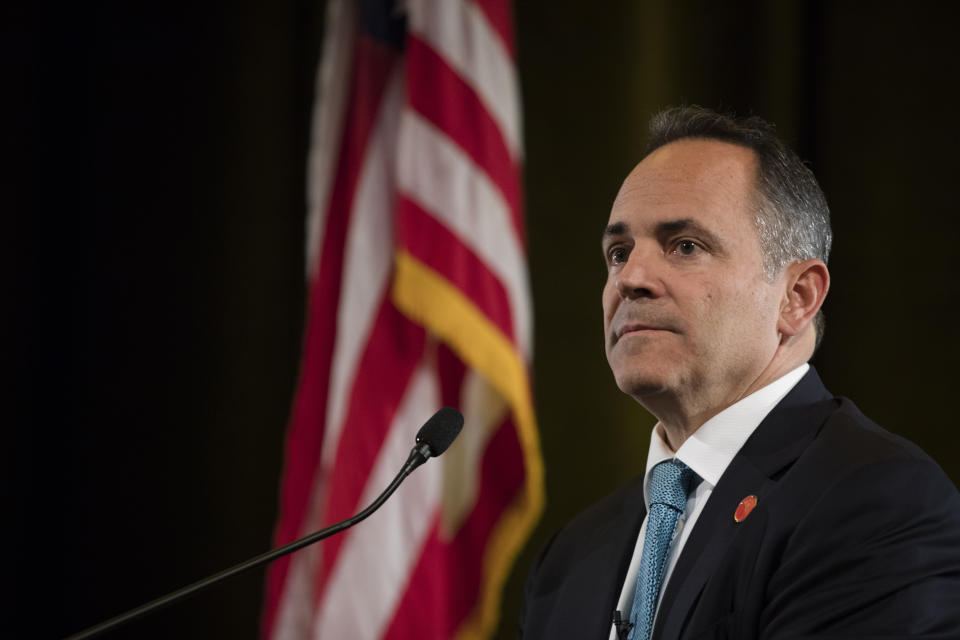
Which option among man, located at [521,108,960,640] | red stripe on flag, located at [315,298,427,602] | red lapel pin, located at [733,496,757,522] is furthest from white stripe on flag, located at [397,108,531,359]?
red lapel pin, located at [733,496,757,522]

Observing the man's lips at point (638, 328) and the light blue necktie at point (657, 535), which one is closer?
the light blue necktie at point (657, 535)

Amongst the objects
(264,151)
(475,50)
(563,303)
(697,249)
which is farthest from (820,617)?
(264,151)

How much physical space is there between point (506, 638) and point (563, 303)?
111 cm

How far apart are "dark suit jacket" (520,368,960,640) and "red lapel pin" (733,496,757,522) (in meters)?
0.01

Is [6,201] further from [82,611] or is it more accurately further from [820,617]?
[820,617]

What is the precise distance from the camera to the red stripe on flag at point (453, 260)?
293 centimetres

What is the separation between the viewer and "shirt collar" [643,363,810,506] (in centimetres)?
170

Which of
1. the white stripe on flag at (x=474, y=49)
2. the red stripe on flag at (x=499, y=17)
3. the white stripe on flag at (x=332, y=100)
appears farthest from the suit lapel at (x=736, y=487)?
the white stripe on flag at (x=332, y=100)

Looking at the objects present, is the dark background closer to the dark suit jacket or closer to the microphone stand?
the dark suit jacket

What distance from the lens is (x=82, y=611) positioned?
3.61 m

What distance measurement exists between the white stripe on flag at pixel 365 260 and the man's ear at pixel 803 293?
139cm

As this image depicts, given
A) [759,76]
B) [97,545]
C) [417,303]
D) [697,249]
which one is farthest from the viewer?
[97,545]

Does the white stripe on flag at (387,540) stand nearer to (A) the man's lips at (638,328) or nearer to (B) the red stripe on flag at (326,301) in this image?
(B) the red stripe on flag at (326,301)

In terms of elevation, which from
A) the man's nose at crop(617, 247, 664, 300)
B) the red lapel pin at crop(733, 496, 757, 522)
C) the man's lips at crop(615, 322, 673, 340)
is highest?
the man's nose at crop(617, 247, 664, 300)
